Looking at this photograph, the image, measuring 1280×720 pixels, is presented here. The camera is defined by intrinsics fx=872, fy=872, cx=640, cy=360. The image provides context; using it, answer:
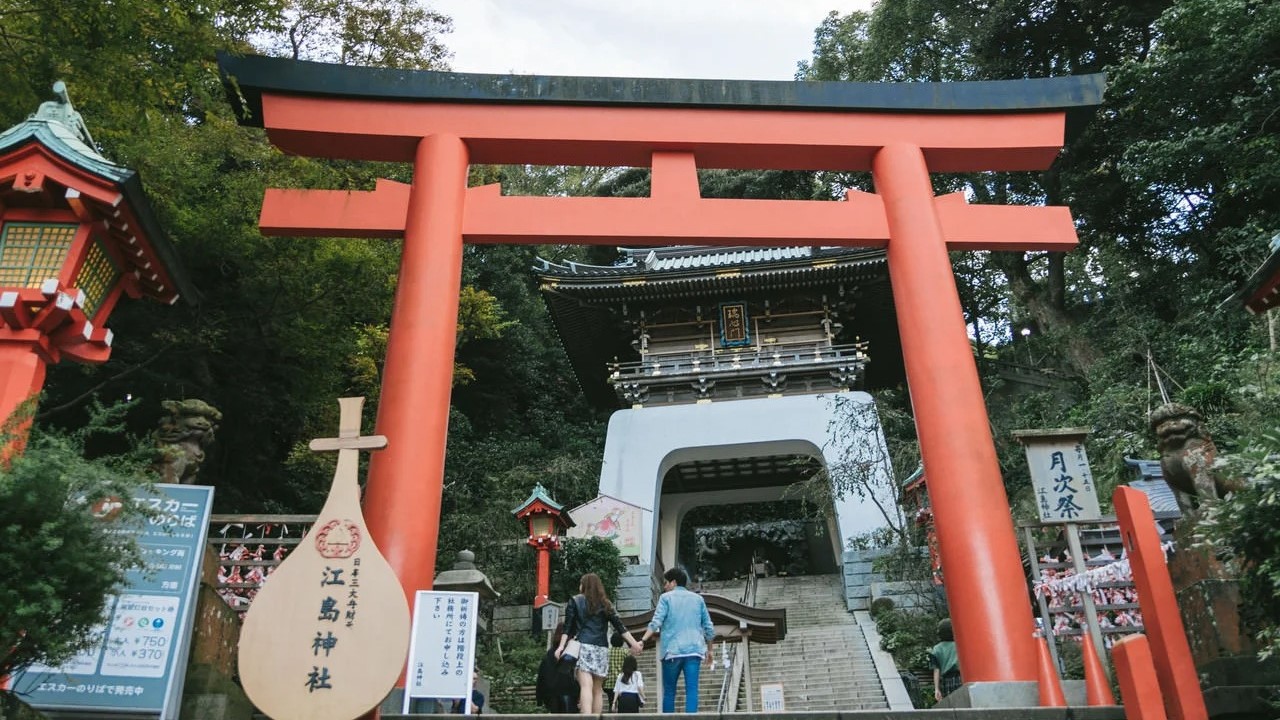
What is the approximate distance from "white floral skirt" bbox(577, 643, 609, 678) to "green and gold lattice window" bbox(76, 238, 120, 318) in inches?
146

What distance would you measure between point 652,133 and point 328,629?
15.3 feet

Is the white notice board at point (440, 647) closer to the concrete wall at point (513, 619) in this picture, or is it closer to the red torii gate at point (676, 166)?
the red torii gate at point (676, 166)

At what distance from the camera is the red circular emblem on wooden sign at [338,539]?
3.77m

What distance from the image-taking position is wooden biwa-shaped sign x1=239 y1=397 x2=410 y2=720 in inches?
137

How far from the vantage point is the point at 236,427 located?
40.9 feet

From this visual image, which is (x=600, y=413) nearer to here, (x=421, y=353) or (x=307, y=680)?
(x=421, y=353)

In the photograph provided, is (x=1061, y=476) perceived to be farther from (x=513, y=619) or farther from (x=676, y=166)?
(x=513, y=619)

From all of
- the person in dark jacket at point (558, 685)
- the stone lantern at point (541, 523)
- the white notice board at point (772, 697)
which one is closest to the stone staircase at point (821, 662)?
the white notice board at point (772, 697)

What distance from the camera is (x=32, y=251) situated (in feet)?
16.6

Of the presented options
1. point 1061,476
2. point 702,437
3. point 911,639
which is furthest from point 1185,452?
point 702,437

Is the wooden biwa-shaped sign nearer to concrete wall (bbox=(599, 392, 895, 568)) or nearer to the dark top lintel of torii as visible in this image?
the dark top lintel of torii

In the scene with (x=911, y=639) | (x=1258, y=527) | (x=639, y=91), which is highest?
(x=639, y=91)

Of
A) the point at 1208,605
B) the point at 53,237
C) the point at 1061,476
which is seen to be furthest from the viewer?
the point at 1061,476

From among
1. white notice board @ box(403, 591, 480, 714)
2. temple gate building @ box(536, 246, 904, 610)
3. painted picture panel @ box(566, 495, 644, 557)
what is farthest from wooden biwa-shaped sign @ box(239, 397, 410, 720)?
temple gate building @ box(536, 246, 904, 610)
